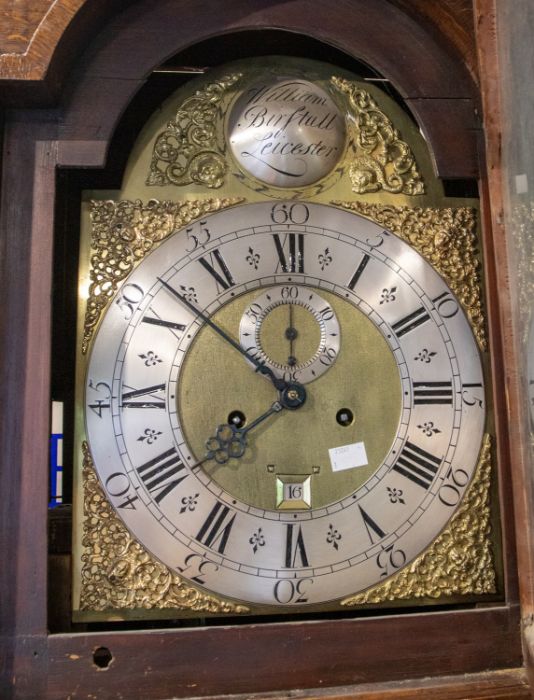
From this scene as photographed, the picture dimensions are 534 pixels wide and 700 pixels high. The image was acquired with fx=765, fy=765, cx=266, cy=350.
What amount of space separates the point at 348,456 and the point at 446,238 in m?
0.47

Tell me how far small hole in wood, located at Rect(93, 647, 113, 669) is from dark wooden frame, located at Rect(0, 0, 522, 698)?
10 millimetres

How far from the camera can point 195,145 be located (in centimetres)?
149

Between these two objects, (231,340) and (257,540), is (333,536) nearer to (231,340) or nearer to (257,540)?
(257,540)

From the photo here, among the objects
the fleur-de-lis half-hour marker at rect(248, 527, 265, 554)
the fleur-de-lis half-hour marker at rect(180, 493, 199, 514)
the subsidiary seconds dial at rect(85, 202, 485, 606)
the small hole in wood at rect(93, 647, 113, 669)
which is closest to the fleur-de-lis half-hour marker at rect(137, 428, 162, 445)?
the subsidiary seconds dial at rect(85, 202, 485, 606)

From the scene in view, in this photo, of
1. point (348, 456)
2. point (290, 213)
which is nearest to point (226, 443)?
point (348, 456)

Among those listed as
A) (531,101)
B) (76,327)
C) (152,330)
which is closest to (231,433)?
(152,330)

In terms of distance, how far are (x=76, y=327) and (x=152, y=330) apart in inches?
5.5

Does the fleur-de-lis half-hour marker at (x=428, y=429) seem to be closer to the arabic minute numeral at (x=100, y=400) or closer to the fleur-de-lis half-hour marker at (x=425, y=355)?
the fleur-de-lis half-hour marker at (x=425, y=355)

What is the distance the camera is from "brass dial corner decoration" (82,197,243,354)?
1412 millimetres

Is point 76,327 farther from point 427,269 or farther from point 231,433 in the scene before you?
point 427,269

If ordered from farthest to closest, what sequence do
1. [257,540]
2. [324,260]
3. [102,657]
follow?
1. [324,260]
2. [257,540]
3. [102,657]

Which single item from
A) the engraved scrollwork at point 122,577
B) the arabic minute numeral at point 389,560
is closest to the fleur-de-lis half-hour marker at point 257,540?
the engraved scrollwork at point 122,577

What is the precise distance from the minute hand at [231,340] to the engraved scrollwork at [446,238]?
341mm

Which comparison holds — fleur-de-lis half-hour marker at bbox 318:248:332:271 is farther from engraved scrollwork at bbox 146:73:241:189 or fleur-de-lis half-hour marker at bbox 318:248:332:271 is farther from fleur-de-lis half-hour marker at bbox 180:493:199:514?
fleur-de-lis half-hour marker at bbox 180:493:199:514
